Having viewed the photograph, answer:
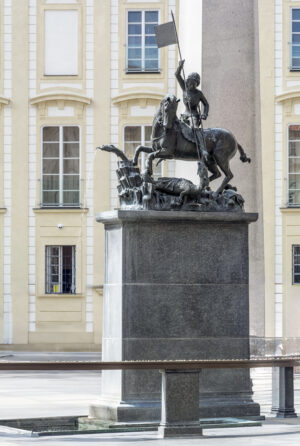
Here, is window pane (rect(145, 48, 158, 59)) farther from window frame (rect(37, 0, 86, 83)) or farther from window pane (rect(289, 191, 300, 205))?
window pane (rect(289, 191, 300, 205))

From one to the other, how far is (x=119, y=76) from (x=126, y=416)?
1134 inches

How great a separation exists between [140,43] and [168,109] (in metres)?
27.2

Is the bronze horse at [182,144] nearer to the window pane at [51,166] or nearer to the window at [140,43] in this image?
the window pane at [51,166]

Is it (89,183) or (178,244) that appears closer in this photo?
(178,244)

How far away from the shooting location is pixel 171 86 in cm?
4525

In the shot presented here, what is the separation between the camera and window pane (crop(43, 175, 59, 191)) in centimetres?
4478

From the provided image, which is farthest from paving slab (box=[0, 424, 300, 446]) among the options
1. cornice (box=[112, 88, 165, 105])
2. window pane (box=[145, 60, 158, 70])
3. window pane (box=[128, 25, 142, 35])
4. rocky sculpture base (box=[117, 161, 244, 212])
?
window pane (box=[128, 25, 142, 35])

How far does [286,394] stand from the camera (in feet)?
61.4

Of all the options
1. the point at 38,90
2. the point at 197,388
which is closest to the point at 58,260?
the point at 38,90

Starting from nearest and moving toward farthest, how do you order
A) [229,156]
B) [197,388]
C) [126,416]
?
1. [197,388]
2. [126,416]
3. [229,156]

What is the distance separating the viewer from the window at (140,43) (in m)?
45.4

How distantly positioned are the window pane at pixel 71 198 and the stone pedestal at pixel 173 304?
2648cm

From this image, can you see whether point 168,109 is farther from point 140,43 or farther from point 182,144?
point 140,43

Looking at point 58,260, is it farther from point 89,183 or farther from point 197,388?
point 197,388
